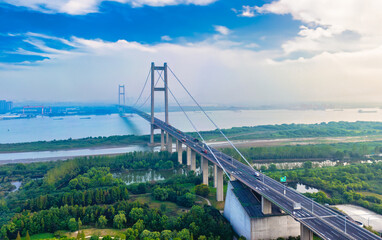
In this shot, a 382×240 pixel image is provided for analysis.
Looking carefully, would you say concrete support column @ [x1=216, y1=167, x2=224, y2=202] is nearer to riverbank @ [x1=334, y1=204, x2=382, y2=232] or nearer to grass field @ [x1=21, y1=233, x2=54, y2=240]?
riverbank @ [x1=334, y1=204, x2=382, y2=232]

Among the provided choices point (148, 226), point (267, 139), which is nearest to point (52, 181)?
point (148, 226)

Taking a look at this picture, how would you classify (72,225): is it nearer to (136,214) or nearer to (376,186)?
(136,214)

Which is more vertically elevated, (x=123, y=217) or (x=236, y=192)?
(x=236, y=192)

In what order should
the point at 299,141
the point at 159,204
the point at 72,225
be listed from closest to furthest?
the point at 72,225 < the point at 159,204 < the point at 299,141

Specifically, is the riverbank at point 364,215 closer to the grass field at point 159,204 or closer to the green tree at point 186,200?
the green tree at point 186,200

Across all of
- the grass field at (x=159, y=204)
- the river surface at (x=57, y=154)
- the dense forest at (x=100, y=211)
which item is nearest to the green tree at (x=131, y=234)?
the dense forest at (x=100, y=211)

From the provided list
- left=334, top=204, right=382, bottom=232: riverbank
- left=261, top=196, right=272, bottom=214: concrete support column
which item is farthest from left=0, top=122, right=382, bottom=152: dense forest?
left=261, top=196, right=272, bottom=214: concrete support column

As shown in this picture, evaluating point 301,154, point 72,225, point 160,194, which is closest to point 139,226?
point 72,225

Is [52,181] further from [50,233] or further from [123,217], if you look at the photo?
[123,217]
